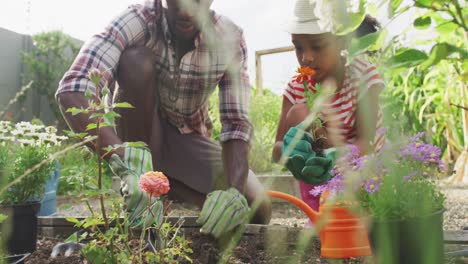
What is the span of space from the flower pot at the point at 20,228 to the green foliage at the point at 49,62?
617 cm

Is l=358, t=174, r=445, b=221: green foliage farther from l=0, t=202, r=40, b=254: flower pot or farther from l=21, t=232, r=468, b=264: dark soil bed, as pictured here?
l=0, t=202, r=40, b=254: flower pot

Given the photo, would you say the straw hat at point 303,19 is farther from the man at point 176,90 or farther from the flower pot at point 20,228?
the flower pot at point 20,228

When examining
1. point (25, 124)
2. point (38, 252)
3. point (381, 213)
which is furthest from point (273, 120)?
point (381, 213)

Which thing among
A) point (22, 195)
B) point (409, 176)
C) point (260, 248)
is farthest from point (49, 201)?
point (409, 176)

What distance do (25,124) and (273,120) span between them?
3023 millimetres

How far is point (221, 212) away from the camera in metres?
1.47

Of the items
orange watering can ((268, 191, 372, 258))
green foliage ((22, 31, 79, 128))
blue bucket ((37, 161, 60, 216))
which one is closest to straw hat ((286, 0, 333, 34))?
orange watering can ((268, 191, 372, 258))

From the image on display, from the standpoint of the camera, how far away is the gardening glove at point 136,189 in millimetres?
1147

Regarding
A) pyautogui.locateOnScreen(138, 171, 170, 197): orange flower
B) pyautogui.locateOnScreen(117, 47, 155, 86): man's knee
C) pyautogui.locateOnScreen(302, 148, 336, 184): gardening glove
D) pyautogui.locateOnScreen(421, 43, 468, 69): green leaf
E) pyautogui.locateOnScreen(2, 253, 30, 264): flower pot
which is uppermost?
pyautogui.locateOnScreen(117, 47, 155, 86): man's knee

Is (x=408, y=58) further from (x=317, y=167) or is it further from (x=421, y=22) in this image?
(x=317, y=167)

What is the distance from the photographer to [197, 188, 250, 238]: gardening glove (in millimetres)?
1457

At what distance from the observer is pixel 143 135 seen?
1.91m

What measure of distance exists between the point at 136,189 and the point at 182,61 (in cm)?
92

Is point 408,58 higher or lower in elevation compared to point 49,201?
higher
